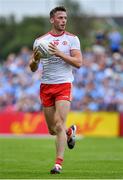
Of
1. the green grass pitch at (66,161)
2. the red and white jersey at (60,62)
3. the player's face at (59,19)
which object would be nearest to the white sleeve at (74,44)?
the red and white jersey at (60,62)

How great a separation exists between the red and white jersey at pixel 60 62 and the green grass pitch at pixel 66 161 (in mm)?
1470

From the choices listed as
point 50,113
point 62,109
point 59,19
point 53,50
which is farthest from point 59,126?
point 59,19

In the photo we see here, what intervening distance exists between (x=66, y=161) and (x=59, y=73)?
3097 millimetres

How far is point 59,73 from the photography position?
41.1ft

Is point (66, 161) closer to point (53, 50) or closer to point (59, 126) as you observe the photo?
point (59, 126)

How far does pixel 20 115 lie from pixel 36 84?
2.47 m

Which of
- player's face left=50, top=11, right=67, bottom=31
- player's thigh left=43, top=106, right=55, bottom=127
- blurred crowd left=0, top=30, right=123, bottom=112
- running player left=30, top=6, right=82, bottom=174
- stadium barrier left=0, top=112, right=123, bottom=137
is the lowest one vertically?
stadium barrier left=0, top=112, right=123, bottom=137

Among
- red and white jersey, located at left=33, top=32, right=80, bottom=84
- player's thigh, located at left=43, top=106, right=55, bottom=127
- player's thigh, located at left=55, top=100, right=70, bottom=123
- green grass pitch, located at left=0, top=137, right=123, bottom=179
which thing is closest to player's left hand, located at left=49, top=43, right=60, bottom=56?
red and white jersey, located at left=33, top=32, right=80, bottom=84

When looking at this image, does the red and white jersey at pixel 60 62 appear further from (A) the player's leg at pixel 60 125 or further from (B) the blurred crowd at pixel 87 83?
(B) the blurred crowd at pixel 87 83

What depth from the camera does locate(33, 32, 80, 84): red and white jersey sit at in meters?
12.5

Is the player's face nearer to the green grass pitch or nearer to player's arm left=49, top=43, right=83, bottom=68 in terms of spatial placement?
player's arm left=49, top=43, right=83, bottom=68

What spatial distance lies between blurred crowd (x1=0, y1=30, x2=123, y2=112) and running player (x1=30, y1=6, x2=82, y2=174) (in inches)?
569

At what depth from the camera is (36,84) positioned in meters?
29.7

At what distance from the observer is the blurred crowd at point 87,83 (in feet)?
90.8
